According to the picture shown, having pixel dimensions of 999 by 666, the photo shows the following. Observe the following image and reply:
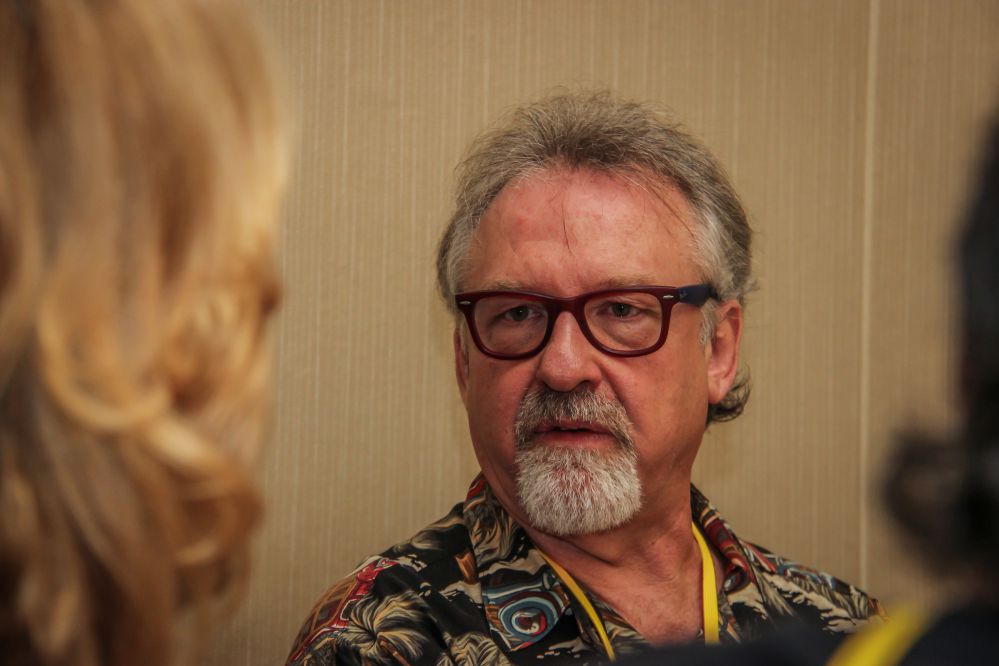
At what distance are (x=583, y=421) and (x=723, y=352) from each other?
1.19 ft

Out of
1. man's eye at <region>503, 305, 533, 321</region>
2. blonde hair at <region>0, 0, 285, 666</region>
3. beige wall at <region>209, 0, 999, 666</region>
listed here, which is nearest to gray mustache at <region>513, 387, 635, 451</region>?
man's eye at <region>503, 305, 533, 321</region>

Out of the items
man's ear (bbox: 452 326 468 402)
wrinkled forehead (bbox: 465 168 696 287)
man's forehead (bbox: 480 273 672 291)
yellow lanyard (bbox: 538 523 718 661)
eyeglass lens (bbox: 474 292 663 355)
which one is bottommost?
yellow lanyard (bbox: 538 523 718 661)

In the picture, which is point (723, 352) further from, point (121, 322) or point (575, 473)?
point (121, 322)

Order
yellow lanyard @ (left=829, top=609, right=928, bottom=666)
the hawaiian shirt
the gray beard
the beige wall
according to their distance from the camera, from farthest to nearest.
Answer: the beige wall
the gray beard
the hawaiian shirt
yellow lanyard @ (left=829, top=609, right=928, bottom=666)

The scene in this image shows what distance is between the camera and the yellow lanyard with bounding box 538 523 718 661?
164cm

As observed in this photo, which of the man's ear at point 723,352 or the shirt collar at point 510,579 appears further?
the man's ear at point 723,352

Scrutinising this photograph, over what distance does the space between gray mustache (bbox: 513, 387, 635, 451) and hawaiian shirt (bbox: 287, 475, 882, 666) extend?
140 millimetres

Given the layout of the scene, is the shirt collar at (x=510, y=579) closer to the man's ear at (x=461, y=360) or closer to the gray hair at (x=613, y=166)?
the man's ear at (x=461, y=360)

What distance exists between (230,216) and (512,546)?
1.15 metres

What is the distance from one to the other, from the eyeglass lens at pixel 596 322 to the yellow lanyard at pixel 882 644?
114 cm

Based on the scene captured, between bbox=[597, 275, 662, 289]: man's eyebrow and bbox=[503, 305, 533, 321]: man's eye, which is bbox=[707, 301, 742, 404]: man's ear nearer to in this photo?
bbox=[597, 275, 662, 289]: man's eyebrow

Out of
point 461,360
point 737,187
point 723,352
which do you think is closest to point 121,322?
point 461,360

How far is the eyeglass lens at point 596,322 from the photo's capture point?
177cm

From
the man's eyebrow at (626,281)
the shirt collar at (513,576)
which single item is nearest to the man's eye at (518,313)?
the man's eyebrow at (626,281)
